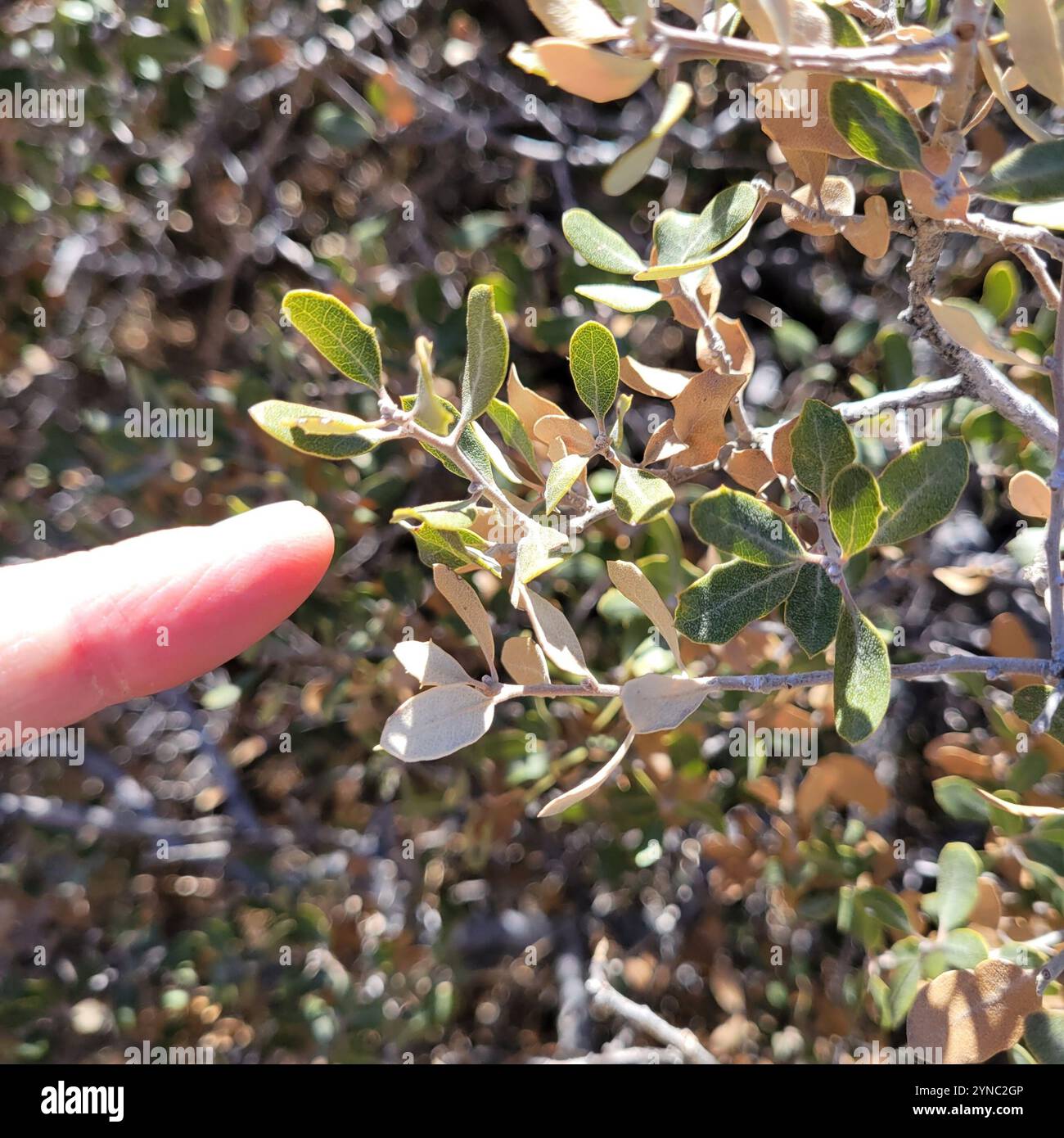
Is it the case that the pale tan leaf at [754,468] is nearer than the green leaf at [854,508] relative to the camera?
No

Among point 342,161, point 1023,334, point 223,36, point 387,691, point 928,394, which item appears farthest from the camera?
point 342,161

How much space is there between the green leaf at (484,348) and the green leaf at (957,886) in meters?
0.72

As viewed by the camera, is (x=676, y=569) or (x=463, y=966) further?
(x=463, y=966)

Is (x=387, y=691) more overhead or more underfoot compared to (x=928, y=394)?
more underfoot

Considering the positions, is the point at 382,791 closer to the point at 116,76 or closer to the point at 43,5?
the point at 116,76

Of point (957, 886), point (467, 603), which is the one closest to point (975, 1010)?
point (957, 886)

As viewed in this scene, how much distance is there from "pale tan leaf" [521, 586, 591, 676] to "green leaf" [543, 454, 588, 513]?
7 centimetres

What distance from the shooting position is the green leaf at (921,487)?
2.06 feet

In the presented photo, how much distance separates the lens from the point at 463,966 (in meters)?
1.55

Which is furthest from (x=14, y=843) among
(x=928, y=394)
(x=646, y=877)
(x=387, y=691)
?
(x=928, y=394)

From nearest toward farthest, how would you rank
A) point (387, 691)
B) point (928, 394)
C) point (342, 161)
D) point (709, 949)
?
1. point (928, 394)
2. point (387, 691)
3. point (709, 949)
4. point (342, 161)

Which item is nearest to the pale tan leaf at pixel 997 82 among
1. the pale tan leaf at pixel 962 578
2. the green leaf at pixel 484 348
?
the green leaf at pixel 484 348

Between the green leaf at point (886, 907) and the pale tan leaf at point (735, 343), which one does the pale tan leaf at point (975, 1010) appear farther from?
the pale tan leaf at point (735, 343)

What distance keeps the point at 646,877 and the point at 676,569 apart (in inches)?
26.3
